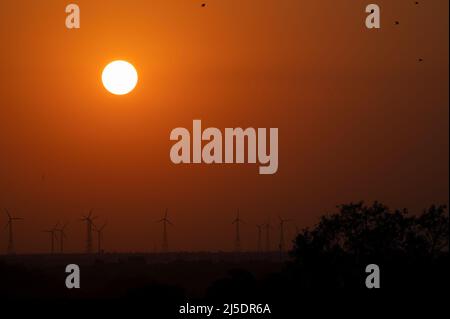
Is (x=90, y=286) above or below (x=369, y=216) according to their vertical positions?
below

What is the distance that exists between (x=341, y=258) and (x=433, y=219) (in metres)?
10.3

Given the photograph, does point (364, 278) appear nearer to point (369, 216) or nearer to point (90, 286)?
point (369, 216)

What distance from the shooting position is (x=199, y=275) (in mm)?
193375

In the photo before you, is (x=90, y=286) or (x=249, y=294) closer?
(x=249, y=294)

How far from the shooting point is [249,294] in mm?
86562

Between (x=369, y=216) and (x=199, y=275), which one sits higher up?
(x=369, y=216)
